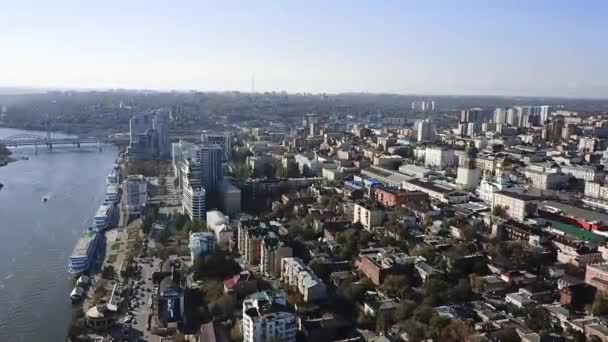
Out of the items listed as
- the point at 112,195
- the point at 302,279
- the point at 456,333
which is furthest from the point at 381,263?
the point at 112,195

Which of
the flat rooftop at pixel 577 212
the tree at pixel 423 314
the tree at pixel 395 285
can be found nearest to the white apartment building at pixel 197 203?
the tree at pixel 395 285

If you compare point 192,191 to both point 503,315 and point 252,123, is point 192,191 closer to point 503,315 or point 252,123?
point 503,315

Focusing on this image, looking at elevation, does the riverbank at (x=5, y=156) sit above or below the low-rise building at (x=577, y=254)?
below

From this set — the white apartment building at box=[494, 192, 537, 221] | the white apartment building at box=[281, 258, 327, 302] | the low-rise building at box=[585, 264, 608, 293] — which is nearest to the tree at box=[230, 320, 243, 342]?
the white apartment building at box=[281, 258, 327, 302]

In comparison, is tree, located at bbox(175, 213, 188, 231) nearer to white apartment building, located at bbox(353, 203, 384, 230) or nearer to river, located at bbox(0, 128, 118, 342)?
river, located at bbox(0, 128, 118, 342)

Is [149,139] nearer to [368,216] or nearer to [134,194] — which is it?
[134,194]

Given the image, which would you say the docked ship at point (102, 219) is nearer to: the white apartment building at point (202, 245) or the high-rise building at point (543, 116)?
the white apartment building at point (202, 245)
